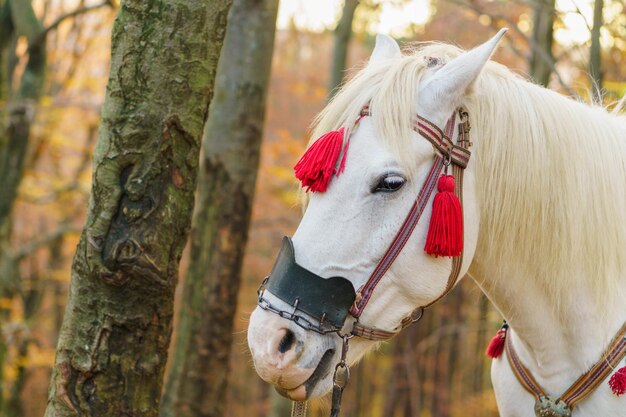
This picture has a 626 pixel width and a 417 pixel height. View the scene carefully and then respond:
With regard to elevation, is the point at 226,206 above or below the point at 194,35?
below

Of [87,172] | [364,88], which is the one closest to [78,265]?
[364,88]

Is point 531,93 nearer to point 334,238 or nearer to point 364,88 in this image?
point 364,88

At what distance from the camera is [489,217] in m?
2.55

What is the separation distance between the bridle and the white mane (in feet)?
0.31

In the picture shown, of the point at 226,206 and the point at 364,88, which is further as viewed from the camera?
the point at 226,206

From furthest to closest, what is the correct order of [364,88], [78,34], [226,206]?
[78,34]
[226,206]
[364,88]

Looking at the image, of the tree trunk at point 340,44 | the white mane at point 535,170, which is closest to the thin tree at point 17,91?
the tree trunk at point 340,44

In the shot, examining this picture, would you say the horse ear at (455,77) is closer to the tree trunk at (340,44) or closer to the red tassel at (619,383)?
the red tassel at (619,383)

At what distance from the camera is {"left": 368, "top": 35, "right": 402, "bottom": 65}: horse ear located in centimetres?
281

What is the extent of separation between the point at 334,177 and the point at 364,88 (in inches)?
15.4

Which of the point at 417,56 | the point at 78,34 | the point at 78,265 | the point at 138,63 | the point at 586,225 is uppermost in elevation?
the point at 78,34

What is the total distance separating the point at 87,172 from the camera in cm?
1269

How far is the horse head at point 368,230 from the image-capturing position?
2270 millimetres

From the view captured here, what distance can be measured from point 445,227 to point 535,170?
0.46 metres
